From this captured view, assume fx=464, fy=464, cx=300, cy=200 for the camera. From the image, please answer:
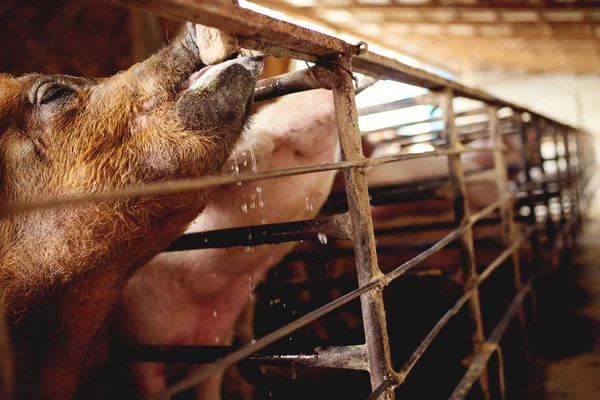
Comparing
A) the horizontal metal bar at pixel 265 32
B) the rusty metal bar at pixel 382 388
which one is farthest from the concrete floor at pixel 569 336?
the horizontal metal bar at pixel 265 32

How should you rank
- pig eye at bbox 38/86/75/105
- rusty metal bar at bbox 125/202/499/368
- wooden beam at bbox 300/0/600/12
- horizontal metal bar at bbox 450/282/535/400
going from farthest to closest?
wooden beam at bbox 300/0/600/12
horizontal metal bar at bbox 450/282/535/400
pig eye at bbox 38/86/75/105
rusty metal bar at bbox 125/202/499/368

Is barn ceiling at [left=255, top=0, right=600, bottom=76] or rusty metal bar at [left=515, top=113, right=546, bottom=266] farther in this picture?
barn ceiling at [left=255, top=0, right=600, bottom=76]

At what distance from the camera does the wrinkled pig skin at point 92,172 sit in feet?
4.28

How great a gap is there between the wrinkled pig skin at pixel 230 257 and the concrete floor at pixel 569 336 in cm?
155

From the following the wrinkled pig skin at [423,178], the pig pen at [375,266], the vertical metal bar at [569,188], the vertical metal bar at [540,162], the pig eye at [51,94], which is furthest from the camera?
the vertical metal bar at [569,188]

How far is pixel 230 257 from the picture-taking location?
232 cm

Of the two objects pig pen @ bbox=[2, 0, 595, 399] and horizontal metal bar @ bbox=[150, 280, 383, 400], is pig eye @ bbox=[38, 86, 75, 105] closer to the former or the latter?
pig pen @ bbox=[2, 0, 595, 399]

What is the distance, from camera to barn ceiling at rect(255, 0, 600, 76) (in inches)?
270

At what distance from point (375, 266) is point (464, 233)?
931 millimetres

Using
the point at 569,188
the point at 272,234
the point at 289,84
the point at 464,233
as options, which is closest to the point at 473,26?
the point at 569,188

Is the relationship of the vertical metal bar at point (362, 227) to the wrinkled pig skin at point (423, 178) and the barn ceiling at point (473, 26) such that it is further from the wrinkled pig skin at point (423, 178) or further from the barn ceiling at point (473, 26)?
the barn ceiling at point (473, 26)

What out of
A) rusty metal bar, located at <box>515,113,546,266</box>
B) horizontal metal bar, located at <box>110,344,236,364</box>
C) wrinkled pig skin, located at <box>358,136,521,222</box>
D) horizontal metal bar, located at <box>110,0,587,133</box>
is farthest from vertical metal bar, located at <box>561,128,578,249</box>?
horizontal metal bar, located at <box>110,344,236,364</box>

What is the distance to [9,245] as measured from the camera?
4.90 feet

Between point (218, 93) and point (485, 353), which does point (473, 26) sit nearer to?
point (485, 353)
